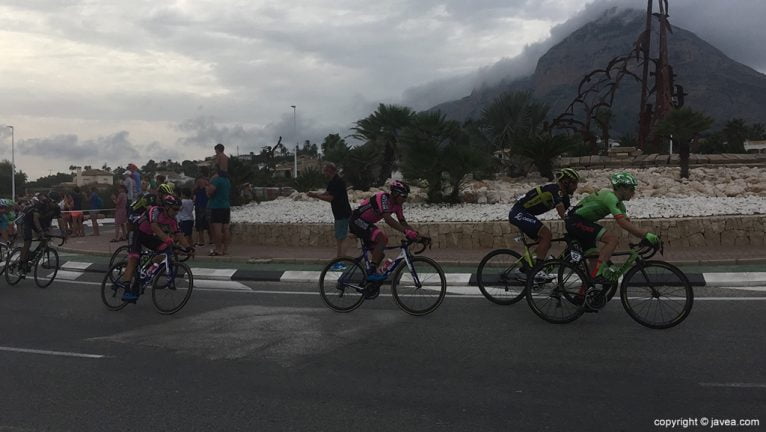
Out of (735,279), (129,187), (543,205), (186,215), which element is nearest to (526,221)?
(543,205)

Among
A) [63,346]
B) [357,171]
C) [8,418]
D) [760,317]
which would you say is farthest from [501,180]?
[8,418]

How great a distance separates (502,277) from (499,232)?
547cm

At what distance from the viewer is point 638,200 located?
52.0 ft

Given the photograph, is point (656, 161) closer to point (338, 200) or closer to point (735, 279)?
point (735, 279)

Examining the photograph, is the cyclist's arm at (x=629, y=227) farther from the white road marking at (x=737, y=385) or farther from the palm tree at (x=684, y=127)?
the palm tree at (x=684, y=127)

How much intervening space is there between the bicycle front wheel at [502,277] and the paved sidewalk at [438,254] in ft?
11.3

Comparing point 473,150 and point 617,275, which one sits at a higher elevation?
point 473,150

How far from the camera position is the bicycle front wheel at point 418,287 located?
7.54 m

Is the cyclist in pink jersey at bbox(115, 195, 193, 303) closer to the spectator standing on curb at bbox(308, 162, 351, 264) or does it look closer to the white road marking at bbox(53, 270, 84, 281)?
the spectator standing on curb at bbox(308, 162, 351, 264)

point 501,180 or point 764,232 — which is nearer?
point 764,232

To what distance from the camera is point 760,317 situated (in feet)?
23.2

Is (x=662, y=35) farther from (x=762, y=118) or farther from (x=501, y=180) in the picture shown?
(x=762, y=118)

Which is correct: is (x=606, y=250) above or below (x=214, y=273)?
above

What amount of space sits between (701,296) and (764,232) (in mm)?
5259
